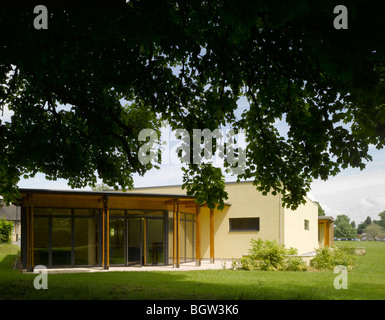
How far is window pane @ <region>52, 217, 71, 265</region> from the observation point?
60.1ft

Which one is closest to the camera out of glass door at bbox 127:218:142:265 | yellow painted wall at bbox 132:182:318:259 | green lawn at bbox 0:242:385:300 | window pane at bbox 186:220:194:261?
green lawn at bbox 0:242:385:300

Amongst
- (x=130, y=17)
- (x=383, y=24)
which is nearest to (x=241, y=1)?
(x=383, y=24)

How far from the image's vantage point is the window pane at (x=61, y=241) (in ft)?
60.1

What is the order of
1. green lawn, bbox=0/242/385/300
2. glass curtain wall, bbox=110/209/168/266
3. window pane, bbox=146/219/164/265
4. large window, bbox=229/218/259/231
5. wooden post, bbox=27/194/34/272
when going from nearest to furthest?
green lawn, bbox=0/242/385/300 < wooden post, bbox=27/194/34/272 < glass curtain wall, bbox=110/209/168/266 < window pane, bbox=146/219/164/265 < large window, bbox=229/218/259/231

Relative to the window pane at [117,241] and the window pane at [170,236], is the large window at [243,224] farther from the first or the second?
the window pane at [117,241]

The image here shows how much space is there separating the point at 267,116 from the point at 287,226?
17.1 meters

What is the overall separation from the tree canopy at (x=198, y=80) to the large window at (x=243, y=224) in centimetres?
1377

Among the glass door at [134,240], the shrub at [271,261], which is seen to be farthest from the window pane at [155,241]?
the shrub at [271,261]

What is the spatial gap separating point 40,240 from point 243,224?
12302mm

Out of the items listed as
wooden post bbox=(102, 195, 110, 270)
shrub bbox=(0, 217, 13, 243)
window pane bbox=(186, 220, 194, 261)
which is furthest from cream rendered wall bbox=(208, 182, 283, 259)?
shrub bbox=(0, 217, 13, 243)

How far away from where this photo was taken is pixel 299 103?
9734 millimetres

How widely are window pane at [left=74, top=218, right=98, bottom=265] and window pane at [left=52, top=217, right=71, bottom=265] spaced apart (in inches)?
13.4

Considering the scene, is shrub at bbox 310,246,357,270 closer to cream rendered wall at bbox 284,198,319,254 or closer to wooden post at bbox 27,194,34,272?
cream rendered wall at bbox 284,198,319,254
